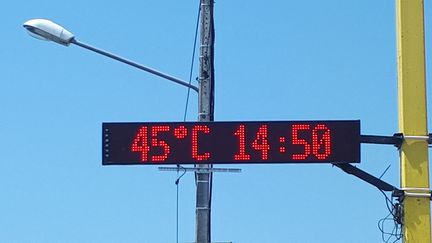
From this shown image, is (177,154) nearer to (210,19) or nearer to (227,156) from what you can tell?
(227,156)

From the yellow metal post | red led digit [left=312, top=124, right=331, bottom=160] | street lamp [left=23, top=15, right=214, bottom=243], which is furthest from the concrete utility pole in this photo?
the yellow metal post

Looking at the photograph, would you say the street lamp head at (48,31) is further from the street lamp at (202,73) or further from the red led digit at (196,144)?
the red led digit at (196,144)

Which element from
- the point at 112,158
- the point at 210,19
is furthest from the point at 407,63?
the point at 112,158

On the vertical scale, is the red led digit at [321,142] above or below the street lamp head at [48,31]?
below

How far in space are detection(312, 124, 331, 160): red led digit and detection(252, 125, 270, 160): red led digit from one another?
0.65 m

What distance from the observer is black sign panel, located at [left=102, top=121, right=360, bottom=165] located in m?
16.6

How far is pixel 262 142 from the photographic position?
16594 millimetres

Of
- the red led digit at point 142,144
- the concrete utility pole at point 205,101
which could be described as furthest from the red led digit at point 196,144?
the concrete utility pole at point 205,101

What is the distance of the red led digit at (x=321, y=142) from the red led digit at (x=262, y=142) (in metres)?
0.65

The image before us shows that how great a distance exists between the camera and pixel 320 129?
16.6m

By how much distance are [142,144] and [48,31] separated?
2340 millimetres

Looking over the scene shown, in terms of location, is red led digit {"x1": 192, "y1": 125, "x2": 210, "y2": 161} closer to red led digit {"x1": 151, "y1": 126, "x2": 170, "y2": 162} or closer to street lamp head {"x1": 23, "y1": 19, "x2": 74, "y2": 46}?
red led digit {"x1": 151, "y1": 126, "x2": 170, "y2": 162}

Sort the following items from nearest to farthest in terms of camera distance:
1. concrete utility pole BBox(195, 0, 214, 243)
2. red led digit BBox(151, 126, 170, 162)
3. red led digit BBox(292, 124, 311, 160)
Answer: red led digit BBox(292, 124, 311, 160)
red led digit BBox(151, 126, 170, 162)
concrete utility pole BBox(195, 0, 214, 243)

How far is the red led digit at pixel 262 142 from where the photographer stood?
16.5m
